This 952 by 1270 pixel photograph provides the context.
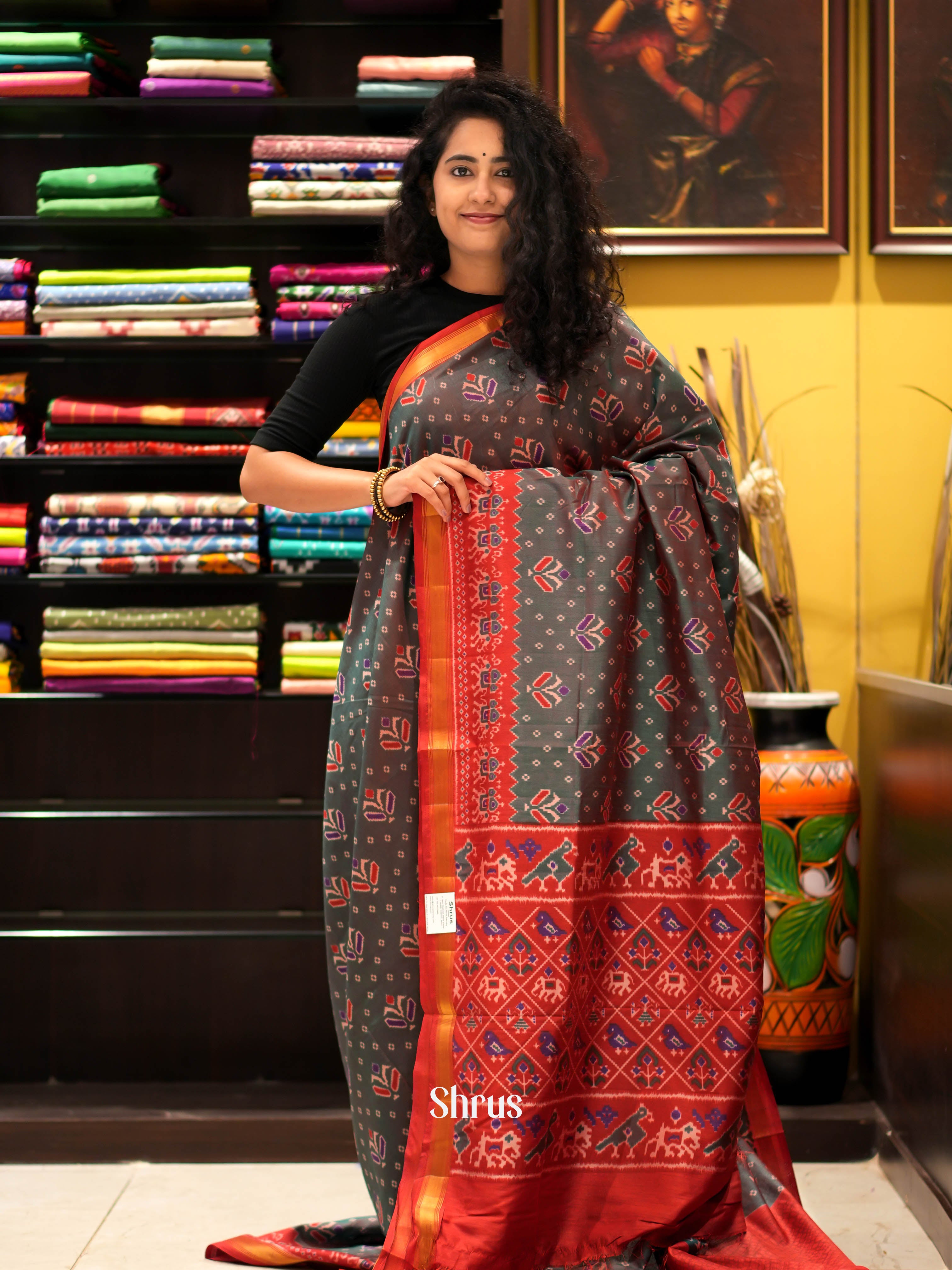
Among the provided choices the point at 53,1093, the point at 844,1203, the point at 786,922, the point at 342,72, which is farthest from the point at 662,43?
the point at 53,1093

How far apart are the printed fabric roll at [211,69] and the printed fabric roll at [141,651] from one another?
118cm

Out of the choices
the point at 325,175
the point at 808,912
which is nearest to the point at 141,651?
the point at 325,175

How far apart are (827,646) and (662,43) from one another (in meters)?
1.40

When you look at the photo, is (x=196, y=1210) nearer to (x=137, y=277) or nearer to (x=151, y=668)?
(x=151, y=668)

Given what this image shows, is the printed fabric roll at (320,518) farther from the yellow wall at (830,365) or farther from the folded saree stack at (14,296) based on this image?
the yellow wall at (830,365)

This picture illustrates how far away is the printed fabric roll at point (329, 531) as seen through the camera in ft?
8.68

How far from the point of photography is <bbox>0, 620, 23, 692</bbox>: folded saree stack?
266 cm

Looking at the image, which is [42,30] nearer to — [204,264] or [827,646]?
[204,264]

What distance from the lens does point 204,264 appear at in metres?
2.84

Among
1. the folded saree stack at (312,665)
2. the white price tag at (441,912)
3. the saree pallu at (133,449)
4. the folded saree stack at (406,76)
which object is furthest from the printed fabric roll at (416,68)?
the white price tag at (441,912)

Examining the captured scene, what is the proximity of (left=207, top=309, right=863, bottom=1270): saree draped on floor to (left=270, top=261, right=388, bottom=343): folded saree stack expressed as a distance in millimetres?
915

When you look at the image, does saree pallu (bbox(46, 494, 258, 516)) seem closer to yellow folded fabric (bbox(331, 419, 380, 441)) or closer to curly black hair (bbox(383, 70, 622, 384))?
yellow folded fabric (bbox(331, 419, 380, 441))

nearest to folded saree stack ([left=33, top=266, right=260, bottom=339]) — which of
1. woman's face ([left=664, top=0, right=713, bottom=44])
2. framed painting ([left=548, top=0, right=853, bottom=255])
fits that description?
framed painting ([left=548, top=0, right=853, bottom=255])

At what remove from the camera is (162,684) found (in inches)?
103
